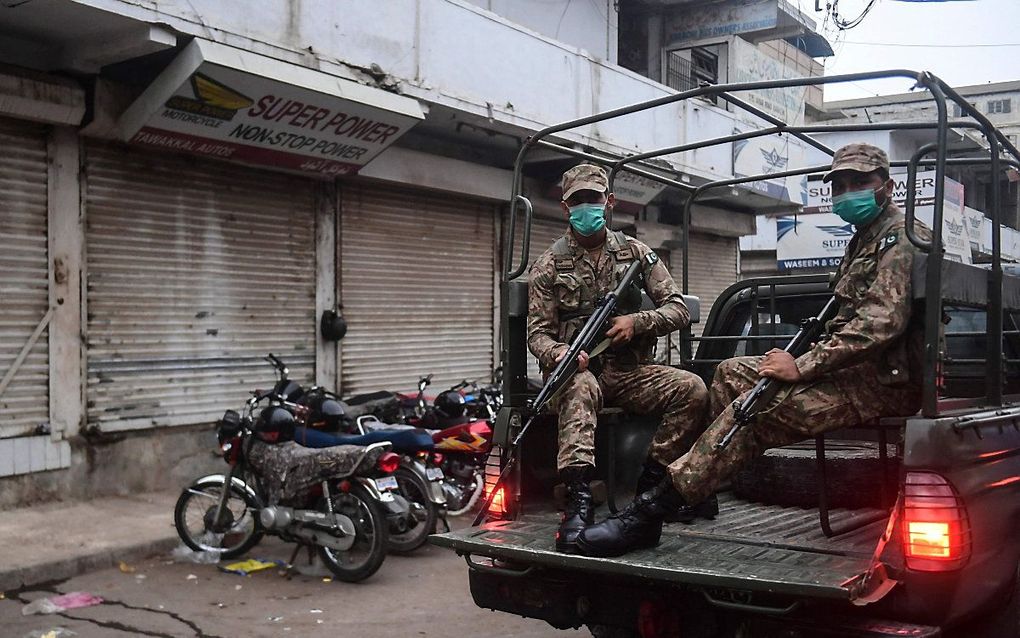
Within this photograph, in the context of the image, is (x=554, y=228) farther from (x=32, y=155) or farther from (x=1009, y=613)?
(x=1009, y=613)

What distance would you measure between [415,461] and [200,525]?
1.58m

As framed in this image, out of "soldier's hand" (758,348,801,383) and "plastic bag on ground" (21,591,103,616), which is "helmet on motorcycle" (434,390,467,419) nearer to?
"plastic bag on ground" (21,591,103,616)

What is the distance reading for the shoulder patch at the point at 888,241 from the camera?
11.2ft

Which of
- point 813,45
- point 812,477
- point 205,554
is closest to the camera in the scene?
point 812,477

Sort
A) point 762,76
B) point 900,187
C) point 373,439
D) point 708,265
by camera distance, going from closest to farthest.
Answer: point 373,439, point 900,187, point 762,76, point 708,265

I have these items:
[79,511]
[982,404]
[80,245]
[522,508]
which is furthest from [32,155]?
[982,404]

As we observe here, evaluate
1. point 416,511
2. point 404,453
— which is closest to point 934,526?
point 416,511

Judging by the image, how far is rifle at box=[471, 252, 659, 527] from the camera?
3.81m

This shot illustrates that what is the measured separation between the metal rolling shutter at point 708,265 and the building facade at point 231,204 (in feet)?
17.8

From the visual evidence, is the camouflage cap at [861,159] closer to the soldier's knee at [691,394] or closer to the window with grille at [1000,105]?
the soldier's knee at [691,394]

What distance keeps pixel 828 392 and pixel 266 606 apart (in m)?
3.71

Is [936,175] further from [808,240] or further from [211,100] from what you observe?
[808,240]

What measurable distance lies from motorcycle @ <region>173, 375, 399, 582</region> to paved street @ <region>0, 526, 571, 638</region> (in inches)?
9.1

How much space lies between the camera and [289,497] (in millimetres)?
6250
